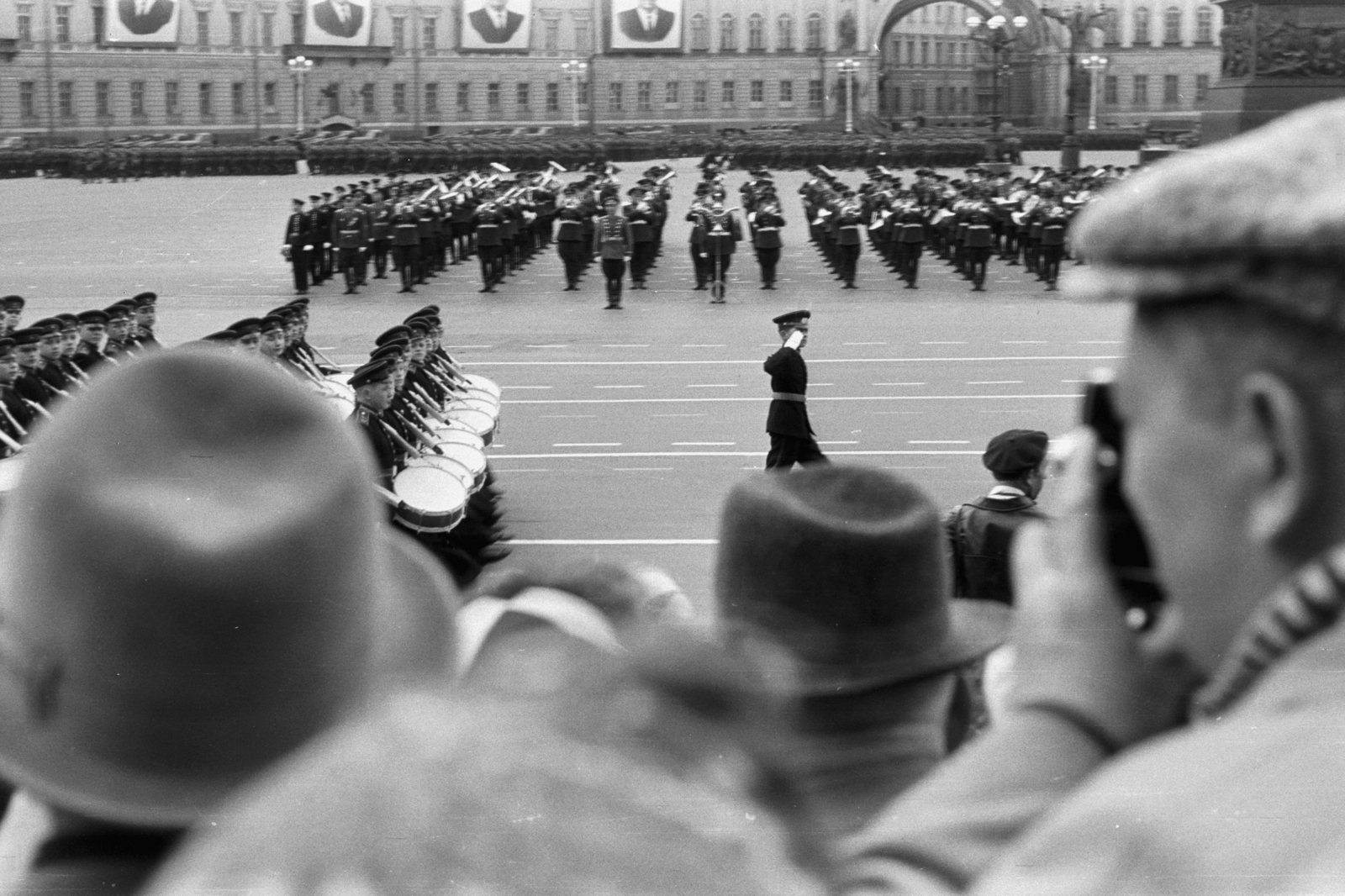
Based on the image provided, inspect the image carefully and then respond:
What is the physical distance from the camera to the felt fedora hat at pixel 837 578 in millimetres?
2430

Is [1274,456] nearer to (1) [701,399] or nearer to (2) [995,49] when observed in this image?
(1) [701,399]

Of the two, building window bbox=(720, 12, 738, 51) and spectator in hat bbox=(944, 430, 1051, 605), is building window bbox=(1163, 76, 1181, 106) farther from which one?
spectator in hat bbox=(944, 430, 1051, 605)

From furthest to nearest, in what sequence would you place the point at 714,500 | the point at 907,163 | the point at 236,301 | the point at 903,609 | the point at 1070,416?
the point at 907,163, the point at 236,301, the point at 1070,416, the point at 714,500, the point at 903,609

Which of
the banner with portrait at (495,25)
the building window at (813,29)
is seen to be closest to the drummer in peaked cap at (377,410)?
the banner with portrait at (495,25)

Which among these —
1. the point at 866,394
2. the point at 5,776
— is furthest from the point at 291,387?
the point at 866,394

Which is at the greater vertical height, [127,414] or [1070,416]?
[127,414]

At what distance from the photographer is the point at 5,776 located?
1939mm

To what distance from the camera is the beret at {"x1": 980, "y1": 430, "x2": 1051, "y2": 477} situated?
7.25 m

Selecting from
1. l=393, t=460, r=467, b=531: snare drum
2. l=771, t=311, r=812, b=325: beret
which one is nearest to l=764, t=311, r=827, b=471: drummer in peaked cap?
l=771, t=311, r=812, b=325: beret

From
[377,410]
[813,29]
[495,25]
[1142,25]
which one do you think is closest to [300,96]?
[495,25]

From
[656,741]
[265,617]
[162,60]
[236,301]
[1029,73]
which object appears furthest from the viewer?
[1029,73]

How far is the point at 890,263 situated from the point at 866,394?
1500cm

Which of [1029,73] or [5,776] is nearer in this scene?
[5,776]

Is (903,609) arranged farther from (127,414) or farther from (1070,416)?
(1070,416)
